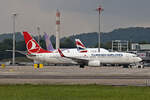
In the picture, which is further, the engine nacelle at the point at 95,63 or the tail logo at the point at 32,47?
the tail logo at the point at 32,47

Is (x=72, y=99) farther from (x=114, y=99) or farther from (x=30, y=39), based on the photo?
(x=30, y=39)

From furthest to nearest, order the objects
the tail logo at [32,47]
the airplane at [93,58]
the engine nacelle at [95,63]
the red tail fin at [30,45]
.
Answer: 1. the tail logo at [32,47]
2. the red tail fin at [30,45]
3. the airplane at [93,58]
4. the engine nacelle at [95,63]

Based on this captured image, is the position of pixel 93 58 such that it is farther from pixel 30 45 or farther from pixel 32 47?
pixel 30 45

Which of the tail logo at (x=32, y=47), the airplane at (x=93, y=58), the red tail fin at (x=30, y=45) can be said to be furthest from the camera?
the tail logo at (x=32, y=47)

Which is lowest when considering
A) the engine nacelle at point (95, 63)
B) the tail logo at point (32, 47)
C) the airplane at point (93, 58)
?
the engine nacelle at point (95, 63)

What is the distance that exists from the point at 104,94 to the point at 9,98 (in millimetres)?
6264

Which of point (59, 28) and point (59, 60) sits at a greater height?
point (59, 28)

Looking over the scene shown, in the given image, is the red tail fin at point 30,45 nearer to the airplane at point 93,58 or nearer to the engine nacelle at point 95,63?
the airplane at point 93,58

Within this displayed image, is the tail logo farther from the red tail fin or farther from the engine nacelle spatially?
the engine nacelle

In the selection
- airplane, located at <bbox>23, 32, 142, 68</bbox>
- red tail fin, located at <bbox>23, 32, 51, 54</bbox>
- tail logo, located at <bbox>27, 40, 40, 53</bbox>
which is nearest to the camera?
airplane, located at <bbox>23, 32, 142, 68</bbox>

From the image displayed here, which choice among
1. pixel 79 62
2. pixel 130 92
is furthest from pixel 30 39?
pixel 130 92

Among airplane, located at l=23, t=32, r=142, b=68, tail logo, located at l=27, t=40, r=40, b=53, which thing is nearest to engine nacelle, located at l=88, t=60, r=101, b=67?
airplane, located at l=23, t=32, r=142, b=68

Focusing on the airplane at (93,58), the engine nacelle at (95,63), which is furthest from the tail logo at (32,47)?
the engine nacelle at (95,63)

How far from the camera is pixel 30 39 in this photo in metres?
102
